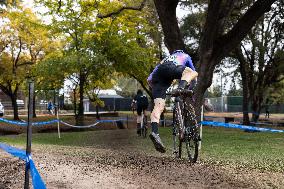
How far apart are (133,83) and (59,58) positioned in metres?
88.7

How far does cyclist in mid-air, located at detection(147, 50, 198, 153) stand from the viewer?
695cm

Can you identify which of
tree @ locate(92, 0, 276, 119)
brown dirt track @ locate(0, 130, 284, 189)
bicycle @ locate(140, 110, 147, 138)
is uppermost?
tree @ locate(92, 0, 276, 119)

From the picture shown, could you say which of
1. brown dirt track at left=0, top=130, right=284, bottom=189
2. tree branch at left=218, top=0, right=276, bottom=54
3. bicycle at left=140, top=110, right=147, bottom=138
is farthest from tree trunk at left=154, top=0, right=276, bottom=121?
brown dirt track at left=0, top=130, right=284, bottom=189

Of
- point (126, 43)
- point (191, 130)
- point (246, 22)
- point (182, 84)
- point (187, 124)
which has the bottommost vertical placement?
point (191, 130)

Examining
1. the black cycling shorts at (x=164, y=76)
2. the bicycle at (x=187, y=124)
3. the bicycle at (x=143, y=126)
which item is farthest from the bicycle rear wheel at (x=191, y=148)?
the bicycle at (x=143, y=126)

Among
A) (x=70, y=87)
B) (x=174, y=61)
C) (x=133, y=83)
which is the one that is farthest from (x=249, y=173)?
(x=133, y=83)

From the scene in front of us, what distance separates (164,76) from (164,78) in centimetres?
4

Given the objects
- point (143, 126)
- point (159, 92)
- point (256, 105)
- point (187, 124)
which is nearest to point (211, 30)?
point (143, 126)

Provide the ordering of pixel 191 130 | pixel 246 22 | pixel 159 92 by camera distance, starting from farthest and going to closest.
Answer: pixel 246 22 < pixel 191 130 < pixel 159 92

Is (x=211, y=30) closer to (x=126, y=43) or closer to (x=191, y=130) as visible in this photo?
(x=191, y=130)

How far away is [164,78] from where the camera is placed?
23.4 ft

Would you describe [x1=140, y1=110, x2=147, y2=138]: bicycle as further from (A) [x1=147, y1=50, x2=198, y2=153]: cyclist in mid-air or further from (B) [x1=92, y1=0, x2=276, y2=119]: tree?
(A) [x1=147, y1=50, x2=198, y2=153]: cyclist in mid-air

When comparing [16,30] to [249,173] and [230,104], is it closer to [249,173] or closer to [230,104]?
[249,173]

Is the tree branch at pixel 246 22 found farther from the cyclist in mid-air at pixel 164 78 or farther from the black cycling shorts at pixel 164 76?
the black cycling shorts at pixel 164 76
